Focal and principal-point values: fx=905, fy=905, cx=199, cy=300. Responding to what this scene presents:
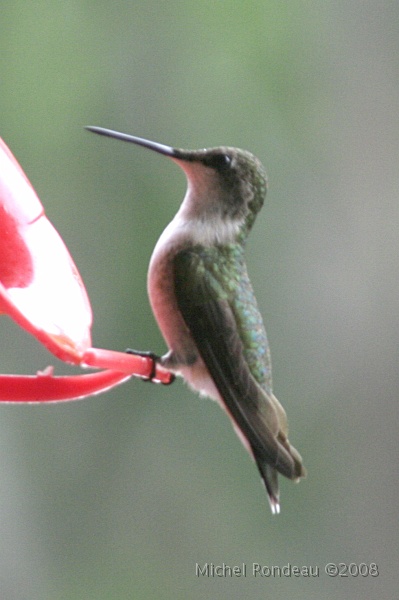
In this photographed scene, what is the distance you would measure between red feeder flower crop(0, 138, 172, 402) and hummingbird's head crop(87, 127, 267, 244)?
428mm

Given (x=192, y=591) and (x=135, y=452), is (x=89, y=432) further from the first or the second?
(x=192, y=591)

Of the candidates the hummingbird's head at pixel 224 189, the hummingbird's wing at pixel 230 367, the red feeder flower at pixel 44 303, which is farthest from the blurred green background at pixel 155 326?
the red feeder flower at pixel 44 303

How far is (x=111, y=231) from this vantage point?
9.89ft

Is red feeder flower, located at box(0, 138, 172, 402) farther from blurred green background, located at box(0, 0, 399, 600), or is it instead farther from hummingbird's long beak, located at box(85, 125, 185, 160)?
blurred green background, located at box(0, 0, 399, 600)

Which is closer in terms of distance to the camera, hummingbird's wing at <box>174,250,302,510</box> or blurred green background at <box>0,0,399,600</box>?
hummingbird's wing at <box>174,250,302,510</box>

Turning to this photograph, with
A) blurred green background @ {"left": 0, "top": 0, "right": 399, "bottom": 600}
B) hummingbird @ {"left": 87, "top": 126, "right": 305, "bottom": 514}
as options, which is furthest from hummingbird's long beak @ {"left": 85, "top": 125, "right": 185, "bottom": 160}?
blurred green background @ {"left": 0, "top": 0, "right": 399, "bottom": 600}

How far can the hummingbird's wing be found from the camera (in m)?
1.60

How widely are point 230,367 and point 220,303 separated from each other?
0.16 meters

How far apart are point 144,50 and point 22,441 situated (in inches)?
56.5

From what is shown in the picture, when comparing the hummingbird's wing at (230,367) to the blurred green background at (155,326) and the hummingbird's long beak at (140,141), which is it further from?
the blurred green background at (155,326)

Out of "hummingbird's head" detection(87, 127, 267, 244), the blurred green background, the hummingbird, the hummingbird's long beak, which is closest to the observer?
the hummingbird's long beak

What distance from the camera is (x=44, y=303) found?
4.05ft

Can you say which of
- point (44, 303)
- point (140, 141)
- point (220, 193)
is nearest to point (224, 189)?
point (220, 193)

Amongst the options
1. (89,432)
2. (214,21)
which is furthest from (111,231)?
(214,21)
